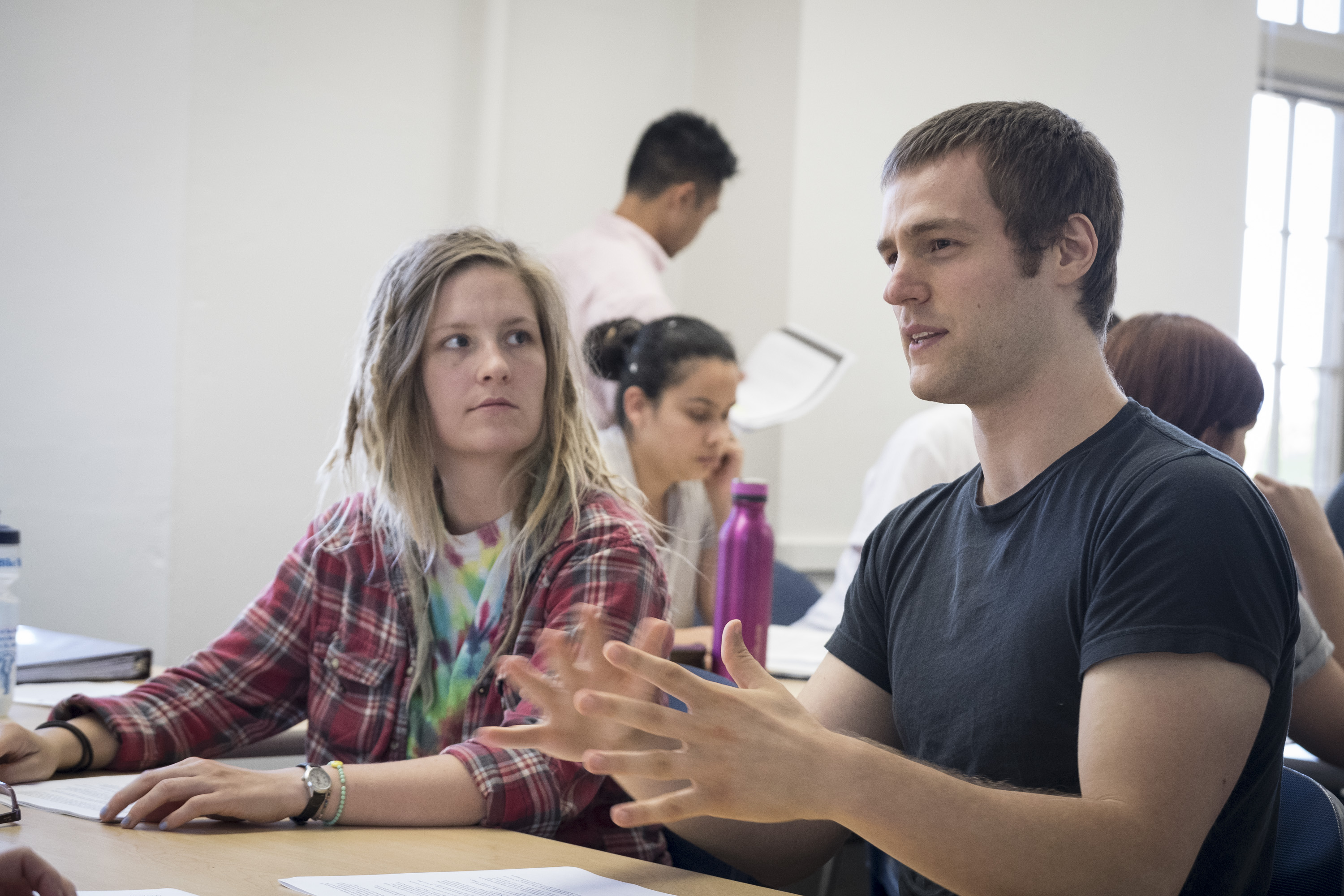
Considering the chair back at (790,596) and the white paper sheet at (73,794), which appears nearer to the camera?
the white paper sheet at (73,794)

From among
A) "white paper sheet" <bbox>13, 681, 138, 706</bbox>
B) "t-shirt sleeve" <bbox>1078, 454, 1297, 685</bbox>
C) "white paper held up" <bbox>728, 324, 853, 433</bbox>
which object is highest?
"white paper held up" <bbox>728, 324, 853, 433</bbox>

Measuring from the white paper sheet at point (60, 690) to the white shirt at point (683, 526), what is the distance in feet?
3.69

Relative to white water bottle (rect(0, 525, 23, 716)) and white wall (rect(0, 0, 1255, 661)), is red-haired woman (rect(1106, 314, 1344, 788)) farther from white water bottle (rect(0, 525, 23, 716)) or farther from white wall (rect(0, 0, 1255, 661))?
white wall (rect(0, 0, 1255, 661))

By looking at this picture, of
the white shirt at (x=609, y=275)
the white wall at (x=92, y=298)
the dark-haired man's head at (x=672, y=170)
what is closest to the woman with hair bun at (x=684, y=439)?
the white shirt at (x=609, y=275)

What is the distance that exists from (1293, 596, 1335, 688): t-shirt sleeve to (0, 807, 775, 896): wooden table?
1029 millimetres

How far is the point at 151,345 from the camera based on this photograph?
2807 mm

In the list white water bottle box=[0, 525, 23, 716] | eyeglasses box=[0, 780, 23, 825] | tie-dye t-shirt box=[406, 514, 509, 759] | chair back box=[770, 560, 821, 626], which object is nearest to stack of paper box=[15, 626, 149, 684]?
white water bottle box=[0, 525, 23, 716]

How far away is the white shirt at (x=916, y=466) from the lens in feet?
8.30

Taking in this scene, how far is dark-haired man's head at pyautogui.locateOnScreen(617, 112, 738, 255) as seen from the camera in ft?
10.6

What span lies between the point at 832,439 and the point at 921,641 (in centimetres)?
246

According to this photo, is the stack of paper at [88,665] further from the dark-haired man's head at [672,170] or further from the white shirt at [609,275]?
the dark-haired man's head at [672,170]

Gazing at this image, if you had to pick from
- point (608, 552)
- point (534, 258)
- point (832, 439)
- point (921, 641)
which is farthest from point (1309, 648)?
point (832, 439)

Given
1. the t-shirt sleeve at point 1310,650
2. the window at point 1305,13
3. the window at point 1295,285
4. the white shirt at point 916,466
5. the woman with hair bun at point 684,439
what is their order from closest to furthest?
the t-shirt sleeve at point 1310,650 < the white shirt at point 916,466 < the woman with hair bun at point 684,439 < the window at point 1305,13 < the window at point 1295,285

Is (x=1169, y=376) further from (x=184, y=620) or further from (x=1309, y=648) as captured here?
(x=184, y=620)
